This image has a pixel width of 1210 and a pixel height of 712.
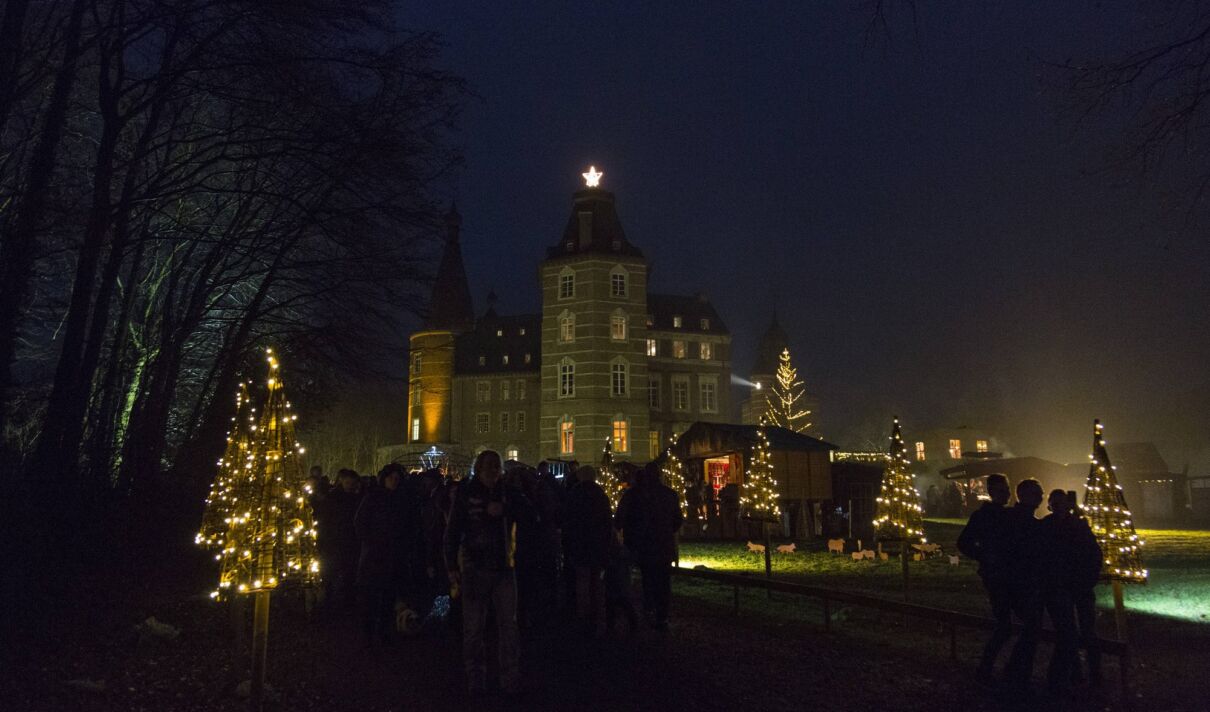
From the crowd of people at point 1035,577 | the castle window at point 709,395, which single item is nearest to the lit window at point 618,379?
the castle window at point 709,395


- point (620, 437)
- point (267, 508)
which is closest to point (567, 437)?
point (620, 437)

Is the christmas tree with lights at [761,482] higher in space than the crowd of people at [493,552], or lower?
higher

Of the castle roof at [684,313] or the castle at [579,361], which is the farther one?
the castle roof at [684,313]

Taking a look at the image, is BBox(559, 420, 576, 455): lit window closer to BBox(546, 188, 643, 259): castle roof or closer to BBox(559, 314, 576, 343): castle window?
BBox(559, 314, 576, 343): castle window

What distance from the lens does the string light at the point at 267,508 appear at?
7.17 m

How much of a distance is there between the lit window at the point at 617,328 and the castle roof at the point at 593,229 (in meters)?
4.58

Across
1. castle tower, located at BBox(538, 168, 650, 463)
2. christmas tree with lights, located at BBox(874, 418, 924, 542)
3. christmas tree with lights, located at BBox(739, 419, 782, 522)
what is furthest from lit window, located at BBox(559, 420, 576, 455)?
christmas tree with lights, located at BBox(874, 418, 924, 542)

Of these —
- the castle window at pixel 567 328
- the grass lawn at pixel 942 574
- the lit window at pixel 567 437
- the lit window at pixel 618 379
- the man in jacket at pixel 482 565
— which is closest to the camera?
the man in jacket at pixel 482 565

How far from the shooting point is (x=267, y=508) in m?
7.46

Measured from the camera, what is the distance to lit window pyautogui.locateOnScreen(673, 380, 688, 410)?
234ft

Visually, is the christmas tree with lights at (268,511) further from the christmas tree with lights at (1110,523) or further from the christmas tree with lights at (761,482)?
the christmas tree with lights at (761,482)

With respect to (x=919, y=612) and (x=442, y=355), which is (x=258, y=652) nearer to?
(x=919, y=612)

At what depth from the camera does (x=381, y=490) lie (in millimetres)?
9906

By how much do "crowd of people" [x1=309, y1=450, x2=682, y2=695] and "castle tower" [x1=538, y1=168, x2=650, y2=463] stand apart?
1817 inches
